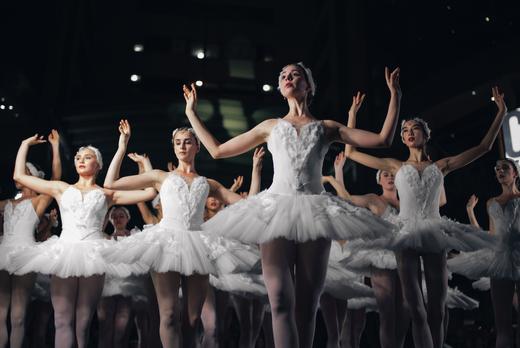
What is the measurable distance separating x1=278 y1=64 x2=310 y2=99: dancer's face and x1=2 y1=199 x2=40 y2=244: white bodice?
313cm

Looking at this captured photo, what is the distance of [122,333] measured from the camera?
591 cm

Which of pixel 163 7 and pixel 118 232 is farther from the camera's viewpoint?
pixel 163 7

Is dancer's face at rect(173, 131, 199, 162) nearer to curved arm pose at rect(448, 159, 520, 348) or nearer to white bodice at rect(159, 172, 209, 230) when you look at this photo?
white bodice at rect(159, 172, 209, 230)

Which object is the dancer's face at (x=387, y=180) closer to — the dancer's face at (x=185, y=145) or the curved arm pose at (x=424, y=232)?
the curved arm pose at (x=424, y=232)

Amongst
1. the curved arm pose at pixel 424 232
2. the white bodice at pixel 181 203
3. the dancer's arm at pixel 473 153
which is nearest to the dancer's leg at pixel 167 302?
the white bodice at pixel 181 203

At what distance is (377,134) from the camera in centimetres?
317

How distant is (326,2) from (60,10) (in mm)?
7695

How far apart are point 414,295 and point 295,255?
142 centimetres

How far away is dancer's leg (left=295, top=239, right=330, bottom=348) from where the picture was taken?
2953 mm

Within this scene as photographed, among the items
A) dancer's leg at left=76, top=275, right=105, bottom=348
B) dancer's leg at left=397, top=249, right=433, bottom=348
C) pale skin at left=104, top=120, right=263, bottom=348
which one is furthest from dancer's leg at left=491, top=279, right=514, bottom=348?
dancer's leg at left=76, top=275, right=105, bottom=348

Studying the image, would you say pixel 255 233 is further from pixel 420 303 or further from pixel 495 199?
pixel 495 199

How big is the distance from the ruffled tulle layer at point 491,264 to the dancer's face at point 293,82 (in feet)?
8.60

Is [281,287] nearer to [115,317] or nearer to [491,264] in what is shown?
[491,264]

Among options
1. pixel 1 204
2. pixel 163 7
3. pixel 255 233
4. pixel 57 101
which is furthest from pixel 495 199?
pixel 163 7
